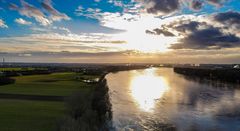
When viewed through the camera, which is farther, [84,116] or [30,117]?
[84,116]

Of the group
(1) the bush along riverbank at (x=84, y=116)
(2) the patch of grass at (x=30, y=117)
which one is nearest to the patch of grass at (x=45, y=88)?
(1) the bush along riverbank at (x=84, y=116)

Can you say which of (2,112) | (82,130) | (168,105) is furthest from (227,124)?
(2,112)

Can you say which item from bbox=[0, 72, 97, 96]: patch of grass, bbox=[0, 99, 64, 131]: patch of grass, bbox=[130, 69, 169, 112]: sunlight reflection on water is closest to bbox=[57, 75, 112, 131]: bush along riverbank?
bbox=[0, 99, 64, 131]: patch of grass

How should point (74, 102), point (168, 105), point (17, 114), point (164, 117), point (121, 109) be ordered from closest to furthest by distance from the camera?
point (17, 114), point (74, 102), point (164, 117), point (121, 109), point (168, 105)

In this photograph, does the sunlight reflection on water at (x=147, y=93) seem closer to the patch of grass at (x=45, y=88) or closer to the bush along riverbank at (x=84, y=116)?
the patch of grass at (x=45, y=88)

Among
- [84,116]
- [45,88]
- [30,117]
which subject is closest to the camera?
[30,117]

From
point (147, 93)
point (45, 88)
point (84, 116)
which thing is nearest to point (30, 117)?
point (84, 116)

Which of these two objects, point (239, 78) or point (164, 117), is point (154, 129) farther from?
point (239, 78)

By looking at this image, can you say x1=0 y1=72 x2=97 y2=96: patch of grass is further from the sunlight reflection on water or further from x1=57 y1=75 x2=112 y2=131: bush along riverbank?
x1=57 y1=75 x2=112 y2=131: bush along riverbank

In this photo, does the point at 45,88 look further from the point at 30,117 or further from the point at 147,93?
the point at 30,117
